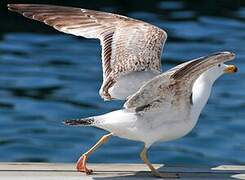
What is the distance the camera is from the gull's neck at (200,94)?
4.04 m

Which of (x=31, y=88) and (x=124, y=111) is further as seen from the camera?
(x=31, y=88)

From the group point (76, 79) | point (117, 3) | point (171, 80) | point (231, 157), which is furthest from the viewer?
point (117, 3)

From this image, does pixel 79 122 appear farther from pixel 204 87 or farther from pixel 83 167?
pixel 204 87

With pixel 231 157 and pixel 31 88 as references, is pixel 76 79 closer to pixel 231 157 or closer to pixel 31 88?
pixel 31 88

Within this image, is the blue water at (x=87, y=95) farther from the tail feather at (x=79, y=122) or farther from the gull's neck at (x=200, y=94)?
the tail feather at (x=79, y=122)

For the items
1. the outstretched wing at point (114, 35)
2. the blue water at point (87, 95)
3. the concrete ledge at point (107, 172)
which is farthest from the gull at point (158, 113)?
the blue water at point (87, 95)

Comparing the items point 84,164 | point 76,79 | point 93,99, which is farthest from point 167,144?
point 84,164

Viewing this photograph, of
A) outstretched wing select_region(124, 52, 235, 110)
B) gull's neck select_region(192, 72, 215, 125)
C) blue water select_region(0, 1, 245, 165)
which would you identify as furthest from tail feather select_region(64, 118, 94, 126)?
blue water select_region(0, 1, 245, 165)

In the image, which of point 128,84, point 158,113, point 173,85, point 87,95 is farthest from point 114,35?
point 87,95

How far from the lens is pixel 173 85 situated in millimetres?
3902

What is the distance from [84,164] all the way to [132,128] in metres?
0.30

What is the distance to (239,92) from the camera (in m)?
9.34

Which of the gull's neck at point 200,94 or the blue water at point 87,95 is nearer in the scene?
the gull's neck at point 200,94

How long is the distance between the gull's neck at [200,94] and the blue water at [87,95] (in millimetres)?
3346
